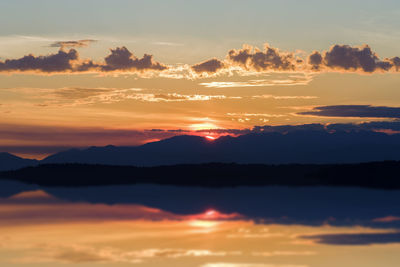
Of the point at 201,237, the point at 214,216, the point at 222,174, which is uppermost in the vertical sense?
the point at 201,237

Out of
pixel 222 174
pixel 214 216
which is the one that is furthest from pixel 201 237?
pixel 222 174

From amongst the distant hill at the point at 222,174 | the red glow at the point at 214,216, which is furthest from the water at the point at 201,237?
the distant hill at the point at 222,174

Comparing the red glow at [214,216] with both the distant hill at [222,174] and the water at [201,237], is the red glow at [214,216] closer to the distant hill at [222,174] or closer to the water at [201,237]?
the water at [201,237]

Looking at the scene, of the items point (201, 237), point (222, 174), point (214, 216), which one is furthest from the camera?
point (222, 174)

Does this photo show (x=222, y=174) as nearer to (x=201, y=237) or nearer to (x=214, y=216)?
(x=214, y=216)

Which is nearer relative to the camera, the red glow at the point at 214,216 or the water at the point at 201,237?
the water at the point at 201,237

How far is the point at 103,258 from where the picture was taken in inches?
1352

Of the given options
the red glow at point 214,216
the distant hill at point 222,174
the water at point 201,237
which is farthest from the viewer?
the distant hill at point 222,174

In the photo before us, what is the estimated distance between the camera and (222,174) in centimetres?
16838

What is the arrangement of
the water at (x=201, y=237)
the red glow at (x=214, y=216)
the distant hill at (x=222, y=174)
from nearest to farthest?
the water at (x=201, y=237)
the red glow at (x=214, y=216)
the distant hill at (x=222, y=174)

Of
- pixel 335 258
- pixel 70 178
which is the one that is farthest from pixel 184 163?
pixel 335 258

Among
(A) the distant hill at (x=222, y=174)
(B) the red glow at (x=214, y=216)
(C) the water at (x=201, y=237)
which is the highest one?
(C) the water at (x=201, y=237)

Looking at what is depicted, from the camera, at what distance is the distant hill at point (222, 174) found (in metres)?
152

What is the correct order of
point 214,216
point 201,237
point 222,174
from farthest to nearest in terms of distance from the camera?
point 222,174 → point 214,216 → point 201,237
